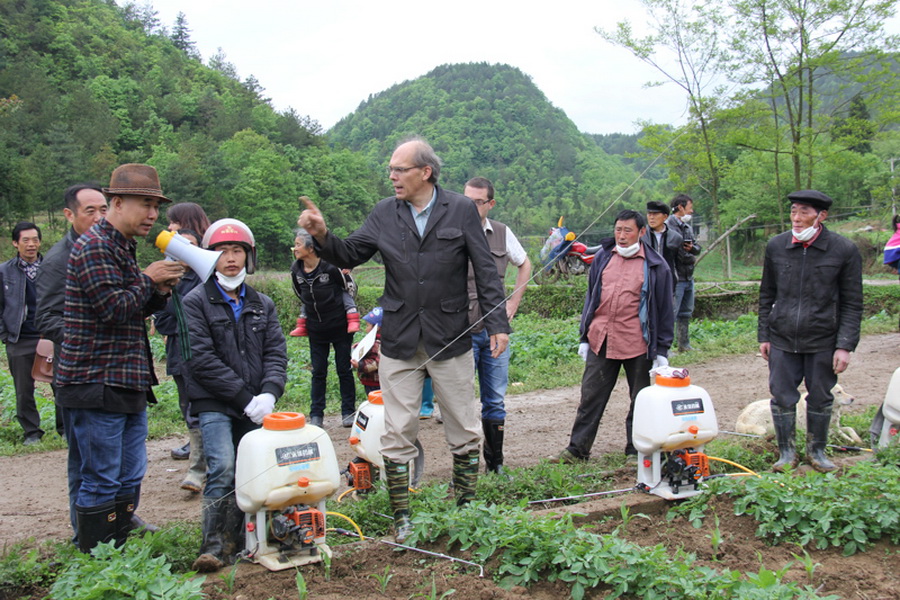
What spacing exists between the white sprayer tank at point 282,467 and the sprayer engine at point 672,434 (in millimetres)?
2119

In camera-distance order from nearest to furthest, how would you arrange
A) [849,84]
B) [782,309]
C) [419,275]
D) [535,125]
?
1. [419,275]
2. [782,309]
3. [849,84]
4. [535,125]

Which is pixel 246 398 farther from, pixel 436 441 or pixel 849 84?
pixel 849 84

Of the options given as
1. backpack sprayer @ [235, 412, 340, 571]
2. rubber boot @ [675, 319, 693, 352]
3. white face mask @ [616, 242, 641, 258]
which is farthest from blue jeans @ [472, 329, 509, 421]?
rubber boot @ [675, 319, 693, 352]

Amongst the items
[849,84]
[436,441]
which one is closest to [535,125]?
[849,84]

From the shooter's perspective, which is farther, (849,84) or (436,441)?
(849,84)

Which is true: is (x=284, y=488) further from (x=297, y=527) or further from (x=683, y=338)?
(x=683, y=338)

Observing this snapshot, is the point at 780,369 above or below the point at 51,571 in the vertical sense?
above

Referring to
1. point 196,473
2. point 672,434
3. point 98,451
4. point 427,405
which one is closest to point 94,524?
point 98,451

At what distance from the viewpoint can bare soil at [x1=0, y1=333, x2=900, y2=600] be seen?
10.9ft

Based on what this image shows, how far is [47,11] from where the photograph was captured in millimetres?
90625

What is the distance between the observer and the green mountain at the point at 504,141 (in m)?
58.2

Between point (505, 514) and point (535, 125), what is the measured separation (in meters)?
97.7

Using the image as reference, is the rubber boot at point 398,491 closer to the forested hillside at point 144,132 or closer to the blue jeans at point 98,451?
the blue jeans at point 98,451

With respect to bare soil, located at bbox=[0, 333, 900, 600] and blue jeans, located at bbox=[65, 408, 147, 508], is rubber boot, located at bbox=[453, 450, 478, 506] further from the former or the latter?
blue jeans, located at bbox=[65, 408, 147, 508]
